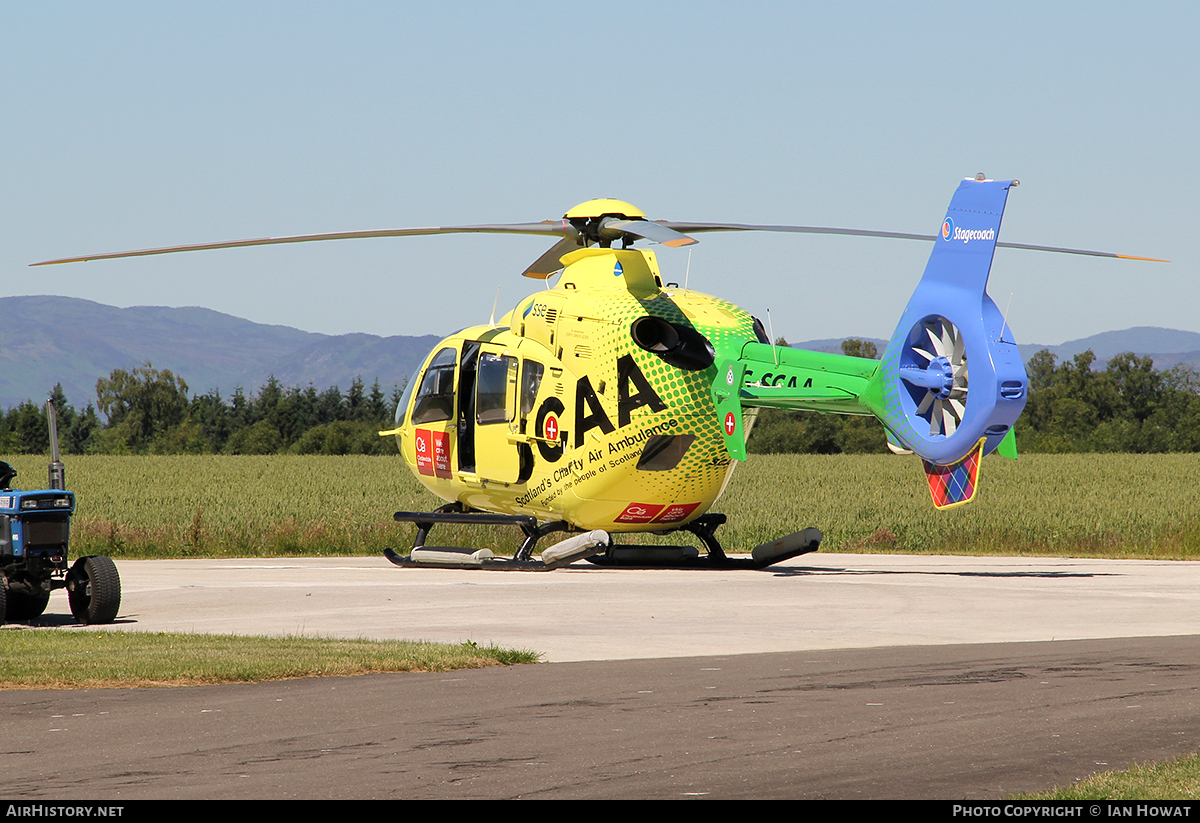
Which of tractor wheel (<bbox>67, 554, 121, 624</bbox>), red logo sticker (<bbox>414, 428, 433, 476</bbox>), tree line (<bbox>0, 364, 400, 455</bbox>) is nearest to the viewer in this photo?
tractor wheel (<bbox>67, 554, 121, 624</bbox>)

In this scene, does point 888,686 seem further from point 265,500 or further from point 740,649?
point 265,500

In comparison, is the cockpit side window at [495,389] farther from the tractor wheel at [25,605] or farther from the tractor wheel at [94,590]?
the tractor wheel at [25,605]

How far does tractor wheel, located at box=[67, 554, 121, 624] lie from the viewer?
49.3 ft

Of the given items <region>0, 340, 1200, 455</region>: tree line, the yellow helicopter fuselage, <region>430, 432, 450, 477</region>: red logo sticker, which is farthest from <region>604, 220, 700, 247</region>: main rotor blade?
<region>0, 340, 1200, 455</region>: tree line

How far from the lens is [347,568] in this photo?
2309 centimetres

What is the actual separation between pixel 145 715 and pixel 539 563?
1230cm

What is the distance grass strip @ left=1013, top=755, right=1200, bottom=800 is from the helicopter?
9.72 metres

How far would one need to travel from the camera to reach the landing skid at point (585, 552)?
2094cm

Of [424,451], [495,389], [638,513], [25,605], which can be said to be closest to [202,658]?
[25,605]

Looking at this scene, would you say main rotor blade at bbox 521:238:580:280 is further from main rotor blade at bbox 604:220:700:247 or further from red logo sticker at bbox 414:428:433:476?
red logo sticker at bbox 414:428:433:476

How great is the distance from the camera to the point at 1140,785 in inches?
272

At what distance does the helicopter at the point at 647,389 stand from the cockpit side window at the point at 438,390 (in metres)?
0.03

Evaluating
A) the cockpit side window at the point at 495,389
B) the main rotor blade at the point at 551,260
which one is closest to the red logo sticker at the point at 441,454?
the cockpit side window at the point at 495,389
